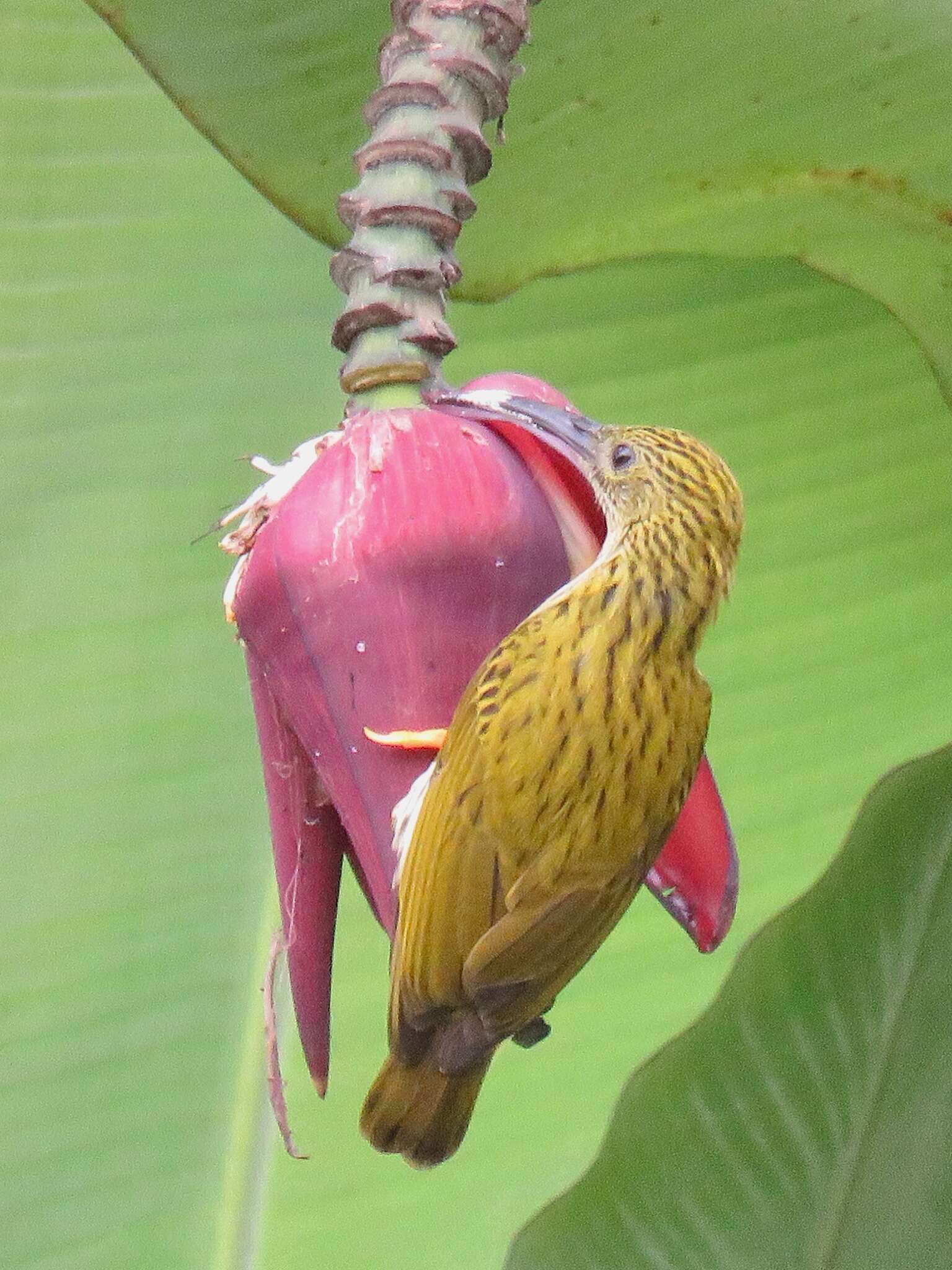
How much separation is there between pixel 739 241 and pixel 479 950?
0.43 metres

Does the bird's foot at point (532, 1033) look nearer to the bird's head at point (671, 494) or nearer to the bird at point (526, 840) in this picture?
the bird at point (526, 840)

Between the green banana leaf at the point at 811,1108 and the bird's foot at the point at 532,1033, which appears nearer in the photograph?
the bird's foot at the point at 532,1033

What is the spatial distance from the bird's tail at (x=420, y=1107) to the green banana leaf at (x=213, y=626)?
0.40 m

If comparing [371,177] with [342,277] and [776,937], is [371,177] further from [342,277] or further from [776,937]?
[776,937]

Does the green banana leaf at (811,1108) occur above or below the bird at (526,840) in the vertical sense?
below

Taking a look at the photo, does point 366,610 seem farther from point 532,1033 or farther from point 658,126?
point 658,126

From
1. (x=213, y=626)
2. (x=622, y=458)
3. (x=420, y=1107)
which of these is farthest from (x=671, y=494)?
(x=213, y=626)

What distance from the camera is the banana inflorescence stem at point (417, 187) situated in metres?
0.53

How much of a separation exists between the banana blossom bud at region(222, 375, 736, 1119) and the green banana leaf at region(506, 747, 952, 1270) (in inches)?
16.5

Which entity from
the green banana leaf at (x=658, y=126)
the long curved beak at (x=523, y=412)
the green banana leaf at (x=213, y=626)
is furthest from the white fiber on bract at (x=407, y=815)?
the green banana leaf at (x=213, y=626)

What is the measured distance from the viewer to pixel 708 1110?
98 centimetres

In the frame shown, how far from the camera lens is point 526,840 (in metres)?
0.60

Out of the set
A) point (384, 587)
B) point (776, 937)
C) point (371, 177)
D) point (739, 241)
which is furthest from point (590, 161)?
point (776, 937)

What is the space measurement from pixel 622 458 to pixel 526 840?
0.19m
